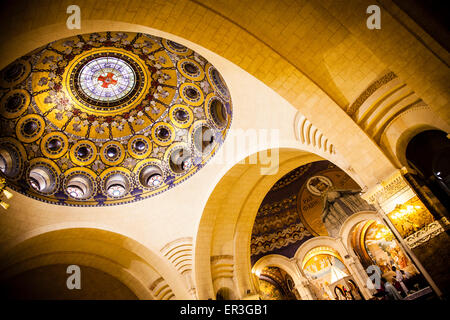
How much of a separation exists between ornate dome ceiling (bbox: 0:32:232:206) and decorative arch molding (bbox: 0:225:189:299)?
49.7 inches

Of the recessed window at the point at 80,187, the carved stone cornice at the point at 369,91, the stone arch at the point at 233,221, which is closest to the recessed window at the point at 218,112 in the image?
the stone arch at the point at 233,221

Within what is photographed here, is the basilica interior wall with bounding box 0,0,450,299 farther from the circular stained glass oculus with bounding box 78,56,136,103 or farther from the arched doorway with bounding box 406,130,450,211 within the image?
the circular stained glass oculus with bounding box 78,56,136,103

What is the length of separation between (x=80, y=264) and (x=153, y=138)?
586cm

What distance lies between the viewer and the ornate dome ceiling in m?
9.30

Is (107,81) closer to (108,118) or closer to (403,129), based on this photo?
(108,118)

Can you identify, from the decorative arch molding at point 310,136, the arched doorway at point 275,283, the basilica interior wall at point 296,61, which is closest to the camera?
the basilica interior wall at point 296,61

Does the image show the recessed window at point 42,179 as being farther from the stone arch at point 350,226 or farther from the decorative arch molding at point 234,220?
the stone arch at point 350,226

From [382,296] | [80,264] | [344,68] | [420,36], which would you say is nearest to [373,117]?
[344,68]

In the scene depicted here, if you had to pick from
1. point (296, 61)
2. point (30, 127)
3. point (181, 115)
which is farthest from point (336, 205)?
point (30, 127)

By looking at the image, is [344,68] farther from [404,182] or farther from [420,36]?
[404,182]

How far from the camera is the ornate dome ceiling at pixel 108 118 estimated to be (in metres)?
9.30

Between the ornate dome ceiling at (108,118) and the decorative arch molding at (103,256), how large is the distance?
1264 mm

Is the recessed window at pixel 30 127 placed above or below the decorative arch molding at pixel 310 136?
above

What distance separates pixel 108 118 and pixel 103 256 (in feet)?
18.2
